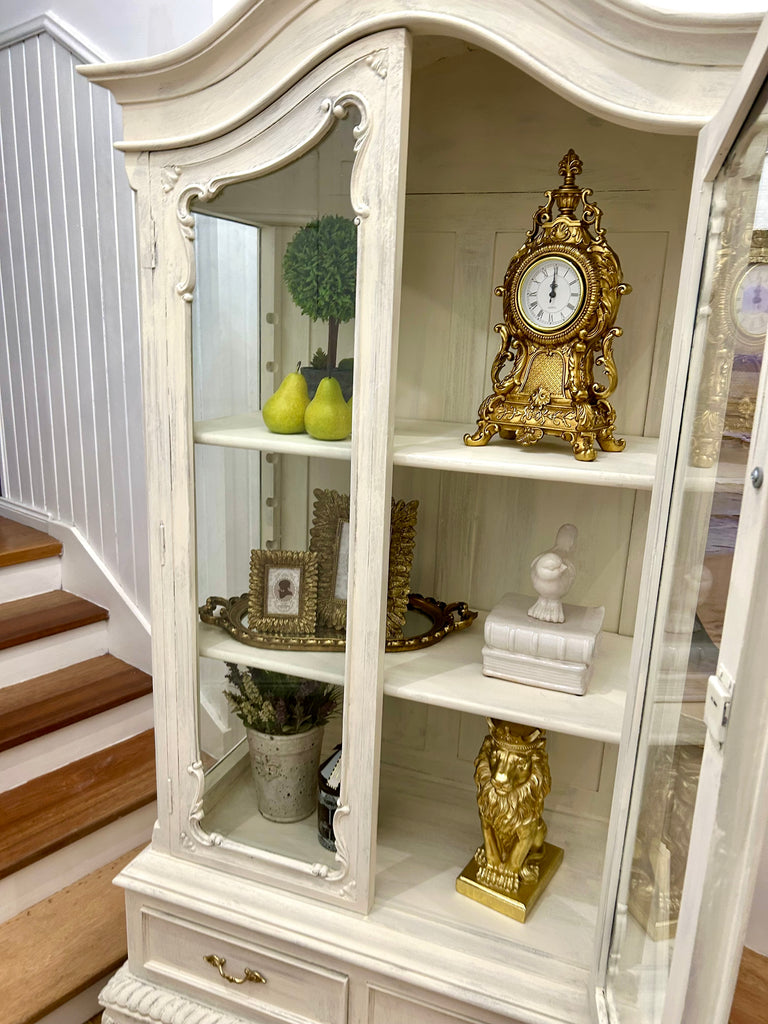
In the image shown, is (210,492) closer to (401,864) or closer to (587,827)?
(401,864)

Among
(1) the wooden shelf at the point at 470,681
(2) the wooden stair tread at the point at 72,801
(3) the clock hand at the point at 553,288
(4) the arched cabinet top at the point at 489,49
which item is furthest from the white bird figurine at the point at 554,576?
(2) the wooden stair tread at the point at 72,801

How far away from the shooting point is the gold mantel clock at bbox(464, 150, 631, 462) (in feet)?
3.62

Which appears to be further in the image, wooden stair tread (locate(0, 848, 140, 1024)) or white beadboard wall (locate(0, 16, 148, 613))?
white beadboard wall (locate(0, 16, 148, 613))

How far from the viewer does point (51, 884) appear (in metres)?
1.78

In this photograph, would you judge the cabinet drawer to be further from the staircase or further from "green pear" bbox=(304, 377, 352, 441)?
"green pear" bbox=(304, 377, 352, 441)

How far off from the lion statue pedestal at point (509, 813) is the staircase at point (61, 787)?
91 cm

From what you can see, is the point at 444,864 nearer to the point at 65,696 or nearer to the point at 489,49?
the point at 65,696

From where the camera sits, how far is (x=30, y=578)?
7.97 feet

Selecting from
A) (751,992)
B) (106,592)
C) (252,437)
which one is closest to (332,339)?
(252,437)

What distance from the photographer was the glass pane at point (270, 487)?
44.3 inches

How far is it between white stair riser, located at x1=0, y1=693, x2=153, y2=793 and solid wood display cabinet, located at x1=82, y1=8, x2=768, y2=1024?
70 centimetres

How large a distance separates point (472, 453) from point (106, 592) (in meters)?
1.63

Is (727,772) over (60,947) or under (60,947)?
over

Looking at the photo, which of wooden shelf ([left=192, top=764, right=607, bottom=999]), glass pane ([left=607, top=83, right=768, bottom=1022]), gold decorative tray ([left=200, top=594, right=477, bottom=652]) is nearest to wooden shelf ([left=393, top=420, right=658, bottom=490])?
glass pane ([left=607, top=83, right=768, bottom=1022])
